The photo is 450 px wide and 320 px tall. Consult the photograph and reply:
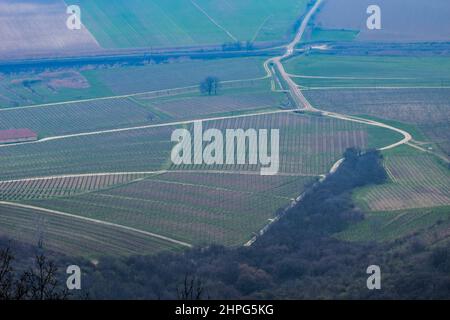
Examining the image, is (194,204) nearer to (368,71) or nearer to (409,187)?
(409,187)

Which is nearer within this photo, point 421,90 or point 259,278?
point 259,278

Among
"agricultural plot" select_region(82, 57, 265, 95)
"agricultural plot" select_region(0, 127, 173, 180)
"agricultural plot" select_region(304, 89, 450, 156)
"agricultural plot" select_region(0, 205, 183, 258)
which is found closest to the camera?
"agricultural plot" select_region(0, 205, 183, 258)

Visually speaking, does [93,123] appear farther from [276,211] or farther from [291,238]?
[291,238]

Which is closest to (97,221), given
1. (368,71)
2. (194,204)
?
(194,204)

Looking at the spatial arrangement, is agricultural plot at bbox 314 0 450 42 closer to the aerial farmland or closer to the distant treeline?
the aerial farmland

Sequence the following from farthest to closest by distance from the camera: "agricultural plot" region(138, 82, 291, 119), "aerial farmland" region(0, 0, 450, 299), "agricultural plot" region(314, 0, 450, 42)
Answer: "agricultural plot" region(314, 0, 450, 42) → "agricultural plot" region(138, 82, 291, 119) → "aerial farmland" region(0, 0, 450, 299)

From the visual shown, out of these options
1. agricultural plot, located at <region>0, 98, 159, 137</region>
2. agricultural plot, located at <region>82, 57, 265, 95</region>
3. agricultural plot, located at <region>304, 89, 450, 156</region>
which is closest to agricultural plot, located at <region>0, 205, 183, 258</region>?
agricultural plot, located at <region>0, 98, 159, 137</region>
